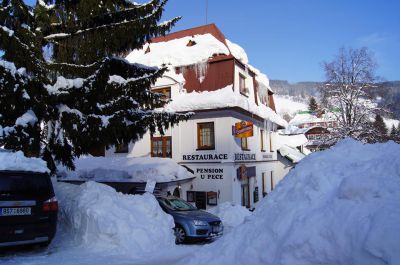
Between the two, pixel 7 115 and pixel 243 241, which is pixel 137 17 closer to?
pixel 7 115

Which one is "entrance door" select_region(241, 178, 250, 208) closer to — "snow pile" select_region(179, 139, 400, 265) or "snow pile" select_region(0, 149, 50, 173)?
"snow pile" select_region(0, 149, 50, 173)

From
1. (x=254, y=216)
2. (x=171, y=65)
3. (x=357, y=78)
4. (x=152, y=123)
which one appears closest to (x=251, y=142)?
(x=171, y=65)

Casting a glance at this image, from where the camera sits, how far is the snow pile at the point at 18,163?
696cm

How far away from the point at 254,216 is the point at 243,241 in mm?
608

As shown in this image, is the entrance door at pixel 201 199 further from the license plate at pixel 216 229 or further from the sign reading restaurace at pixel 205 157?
the license plate at pixel 216 229

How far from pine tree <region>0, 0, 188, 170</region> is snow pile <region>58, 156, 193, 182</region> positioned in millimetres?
7254

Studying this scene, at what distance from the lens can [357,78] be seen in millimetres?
27422

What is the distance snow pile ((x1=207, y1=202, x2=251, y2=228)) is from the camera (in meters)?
14.9

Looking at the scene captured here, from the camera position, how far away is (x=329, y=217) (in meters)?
4.15

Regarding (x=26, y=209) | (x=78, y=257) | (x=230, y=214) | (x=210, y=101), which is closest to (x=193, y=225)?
(x=78, y=257)

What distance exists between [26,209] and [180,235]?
529cm

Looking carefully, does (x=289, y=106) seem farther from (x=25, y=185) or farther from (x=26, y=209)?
(x=26, y=209)

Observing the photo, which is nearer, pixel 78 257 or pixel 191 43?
pixel 78 257

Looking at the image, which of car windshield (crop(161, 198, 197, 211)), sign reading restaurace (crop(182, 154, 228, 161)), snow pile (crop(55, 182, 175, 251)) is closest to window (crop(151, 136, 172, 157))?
sign reading restaurace (crop(182, 154, 228, 161))
